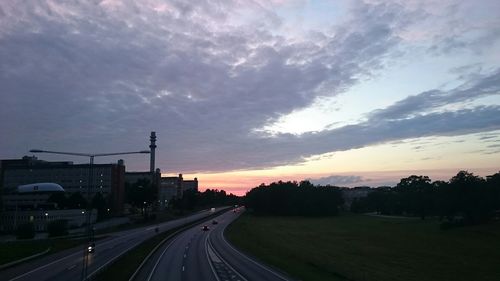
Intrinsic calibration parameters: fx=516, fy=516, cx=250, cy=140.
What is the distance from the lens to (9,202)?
168375 mm

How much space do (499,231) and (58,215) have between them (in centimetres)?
9889

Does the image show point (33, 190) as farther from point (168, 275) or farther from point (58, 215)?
point (168, 275)

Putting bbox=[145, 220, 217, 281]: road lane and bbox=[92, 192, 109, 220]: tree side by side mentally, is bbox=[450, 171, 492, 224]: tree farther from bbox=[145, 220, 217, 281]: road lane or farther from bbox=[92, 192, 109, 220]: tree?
bbox=[92, 192, 109, 220]: tree

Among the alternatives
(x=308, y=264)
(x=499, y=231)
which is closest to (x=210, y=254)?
(x=308, y=264)

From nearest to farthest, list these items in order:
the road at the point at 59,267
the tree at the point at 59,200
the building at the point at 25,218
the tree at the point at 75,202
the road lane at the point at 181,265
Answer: the road lane at the point at 181,265 → the road at the point at 59,267 → the building at the point at 25,218 → the tree at the point at 75,202 → the tree at the point at 59,200

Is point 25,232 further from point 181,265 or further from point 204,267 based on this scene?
point 204,267

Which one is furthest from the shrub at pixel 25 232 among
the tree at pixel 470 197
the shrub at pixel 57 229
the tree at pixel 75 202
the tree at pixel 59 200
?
the tree at pixel 470 197

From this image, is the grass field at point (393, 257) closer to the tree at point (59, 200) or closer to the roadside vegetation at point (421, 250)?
the roadside vegetation at point (421, 250)

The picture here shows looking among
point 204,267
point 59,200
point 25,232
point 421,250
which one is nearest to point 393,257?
point 421,250

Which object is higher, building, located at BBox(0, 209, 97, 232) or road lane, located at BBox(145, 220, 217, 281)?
building, located at BBox(0, 209, 97, 232)

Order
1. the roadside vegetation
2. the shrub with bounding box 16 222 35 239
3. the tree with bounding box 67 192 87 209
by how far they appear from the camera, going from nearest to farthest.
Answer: the roadside vegetation, the shrub with bounding box 16 222 35 239, the tree with bounding box 67 192 87 209

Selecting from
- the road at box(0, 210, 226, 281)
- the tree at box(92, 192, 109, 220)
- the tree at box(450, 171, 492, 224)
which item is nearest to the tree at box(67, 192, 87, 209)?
the tree at box(92, 192, 109, 220)

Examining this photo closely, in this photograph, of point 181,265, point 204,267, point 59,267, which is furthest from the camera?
point 181,265

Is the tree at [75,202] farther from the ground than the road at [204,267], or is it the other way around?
the tree at [75,202]
